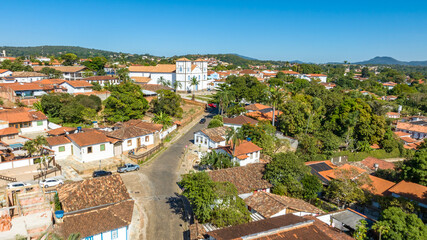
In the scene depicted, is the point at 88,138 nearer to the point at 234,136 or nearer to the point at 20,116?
the point at 20,116

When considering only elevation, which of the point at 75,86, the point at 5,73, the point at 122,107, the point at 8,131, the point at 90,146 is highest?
the point at 5,73

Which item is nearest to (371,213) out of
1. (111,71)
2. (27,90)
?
(27,90)

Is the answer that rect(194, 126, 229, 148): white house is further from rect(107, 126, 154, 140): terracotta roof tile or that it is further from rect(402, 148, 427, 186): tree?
rect(402, 148, 427, 186): tree

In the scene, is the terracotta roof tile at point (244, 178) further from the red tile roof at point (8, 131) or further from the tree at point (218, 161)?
the red tile roof at point (8, 131)

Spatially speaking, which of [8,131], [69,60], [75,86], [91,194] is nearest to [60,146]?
[8,131]

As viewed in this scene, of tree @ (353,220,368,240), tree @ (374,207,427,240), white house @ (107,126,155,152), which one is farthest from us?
white house @ (107,126,155,152)

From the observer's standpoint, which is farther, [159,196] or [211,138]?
[211,138]

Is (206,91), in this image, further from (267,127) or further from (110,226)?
(110,226)

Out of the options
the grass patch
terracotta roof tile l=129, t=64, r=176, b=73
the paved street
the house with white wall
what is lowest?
the grass patch

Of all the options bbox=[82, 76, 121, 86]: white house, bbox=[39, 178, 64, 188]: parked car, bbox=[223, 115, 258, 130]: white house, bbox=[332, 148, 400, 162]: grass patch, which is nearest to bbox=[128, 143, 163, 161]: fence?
bbox=[39, 178, 64, 188]: parked car
